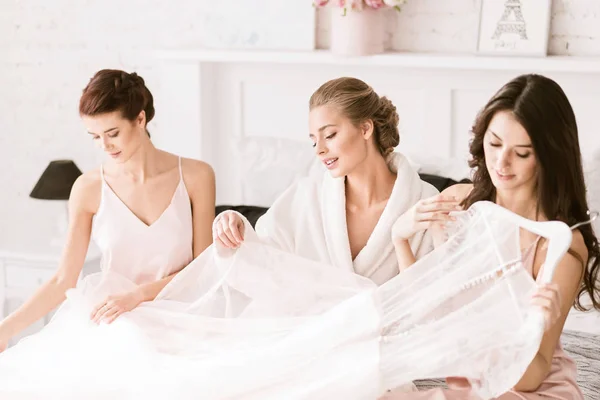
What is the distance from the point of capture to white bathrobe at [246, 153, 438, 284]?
2240 millimetres

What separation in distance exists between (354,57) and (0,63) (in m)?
1.69

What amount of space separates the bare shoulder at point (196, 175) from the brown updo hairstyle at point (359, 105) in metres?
0.43

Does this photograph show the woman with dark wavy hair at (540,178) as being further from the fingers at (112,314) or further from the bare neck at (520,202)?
the fingers at (112,314)

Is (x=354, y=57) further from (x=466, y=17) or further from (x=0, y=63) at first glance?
(x=0, y=63)

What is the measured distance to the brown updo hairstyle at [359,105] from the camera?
2.18 meters

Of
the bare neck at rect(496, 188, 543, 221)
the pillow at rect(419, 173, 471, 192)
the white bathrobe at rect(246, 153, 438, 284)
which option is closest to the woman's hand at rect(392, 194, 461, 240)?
the bare neck at rect(496, 188, 543, 221)

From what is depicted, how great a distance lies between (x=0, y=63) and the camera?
155 inches

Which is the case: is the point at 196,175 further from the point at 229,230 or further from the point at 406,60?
the point at 406,60

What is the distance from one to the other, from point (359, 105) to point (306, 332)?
63cm

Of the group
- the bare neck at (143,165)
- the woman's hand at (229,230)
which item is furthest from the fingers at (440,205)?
the bare neck at (143,165)

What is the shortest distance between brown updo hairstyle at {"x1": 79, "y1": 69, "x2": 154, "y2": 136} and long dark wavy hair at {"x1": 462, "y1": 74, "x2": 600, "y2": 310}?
3.14ft

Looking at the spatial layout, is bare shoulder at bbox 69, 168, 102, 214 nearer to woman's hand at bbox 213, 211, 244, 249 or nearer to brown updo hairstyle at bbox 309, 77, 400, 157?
woman's hand at bbox 213, 211, 244, 249

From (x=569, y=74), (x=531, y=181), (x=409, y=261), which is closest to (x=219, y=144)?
(x=569, y=74)

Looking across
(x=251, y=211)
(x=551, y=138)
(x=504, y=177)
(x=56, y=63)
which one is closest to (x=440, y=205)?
(x=504, y=177)
